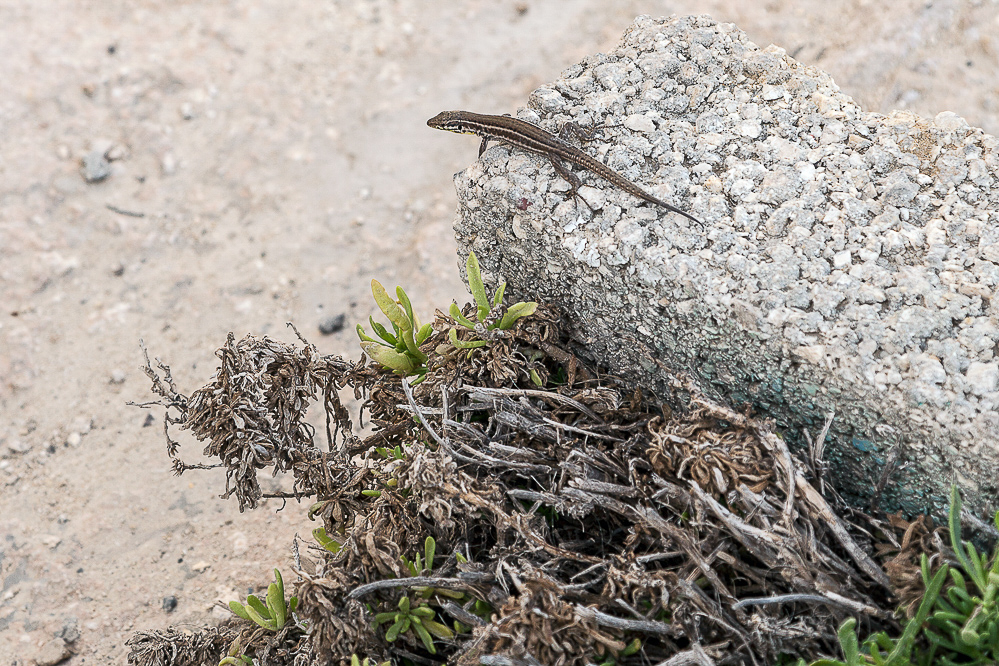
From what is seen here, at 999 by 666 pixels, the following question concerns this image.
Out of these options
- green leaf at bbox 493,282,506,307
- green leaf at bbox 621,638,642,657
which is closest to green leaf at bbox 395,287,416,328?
green leaf at bbox 493,282,506,307

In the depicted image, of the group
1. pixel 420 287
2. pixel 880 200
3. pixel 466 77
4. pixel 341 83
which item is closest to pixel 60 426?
pixel 420 287

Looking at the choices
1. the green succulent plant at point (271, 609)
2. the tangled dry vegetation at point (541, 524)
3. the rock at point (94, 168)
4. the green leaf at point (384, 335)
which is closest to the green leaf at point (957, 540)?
the tangled dry vegetation at point (541, 524)

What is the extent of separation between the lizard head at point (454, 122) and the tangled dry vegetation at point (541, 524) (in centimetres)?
128

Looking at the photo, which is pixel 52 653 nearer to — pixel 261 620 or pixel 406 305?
pixel 261 620

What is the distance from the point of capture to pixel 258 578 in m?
3.76

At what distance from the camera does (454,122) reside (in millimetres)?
3967

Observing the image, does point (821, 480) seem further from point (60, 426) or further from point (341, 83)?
point (341, 83)

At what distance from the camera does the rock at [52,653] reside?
3.51m

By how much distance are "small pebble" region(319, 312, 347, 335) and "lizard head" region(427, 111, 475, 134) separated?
1442 millimetres

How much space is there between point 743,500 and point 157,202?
4761 mm

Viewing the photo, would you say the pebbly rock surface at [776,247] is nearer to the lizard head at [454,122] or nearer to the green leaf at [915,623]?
the green leaf at [915,623]

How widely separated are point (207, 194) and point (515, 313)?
145 inches

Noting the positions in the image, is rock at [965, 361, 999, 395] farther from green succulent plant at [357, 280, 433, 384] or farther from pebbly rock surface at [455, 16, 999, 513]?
green succulent plant at [357, 280, 433, 384]

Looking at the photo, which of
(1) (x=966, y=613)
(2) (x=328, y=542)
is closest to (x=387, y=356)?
(2) (x=328, y=542)
